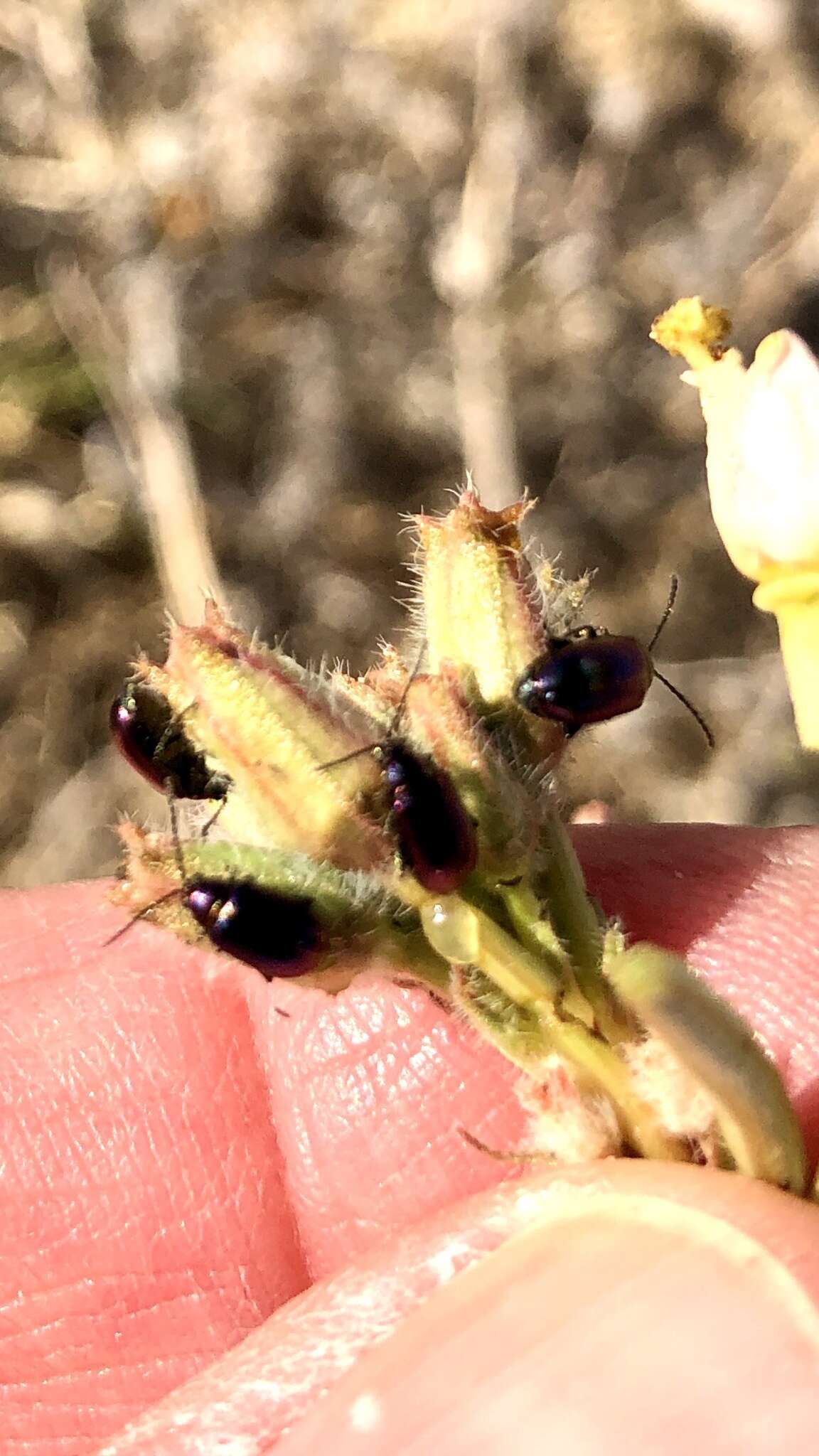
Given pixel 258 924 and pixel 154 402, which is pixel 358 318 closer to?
pixel 154 402

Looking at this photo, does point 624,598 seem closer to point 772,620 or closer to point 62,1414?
point 772,620

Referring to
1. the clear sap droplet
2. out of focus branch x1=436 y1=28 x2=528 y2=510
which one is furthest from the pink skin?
out of focus branch x1=436 y1=28 x2=528 y2=510

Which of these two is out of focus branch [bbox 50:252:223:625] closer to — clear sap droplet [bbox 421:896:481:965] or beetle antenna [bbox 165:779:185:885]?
beetle antenna [bbox 165:779:185:885]

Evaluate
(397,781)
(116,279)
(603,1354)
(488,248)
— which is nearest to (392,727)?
(397,781)

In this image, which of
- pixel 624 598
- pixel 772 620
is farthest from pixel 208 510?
pixel 772 620

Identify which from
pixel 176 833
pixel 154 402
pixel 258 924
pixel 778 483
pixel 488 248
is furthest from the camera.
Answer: pixel 154 402

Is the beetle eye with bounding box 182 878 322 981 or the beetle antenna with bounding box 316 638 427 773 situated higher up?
the beetle antenna with bounding box 316 638 427 773
